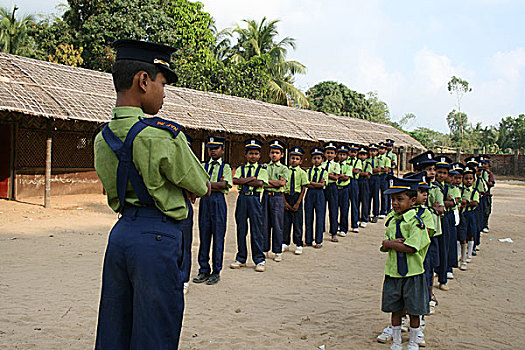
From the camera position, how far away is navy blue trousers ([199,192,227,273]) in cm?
559

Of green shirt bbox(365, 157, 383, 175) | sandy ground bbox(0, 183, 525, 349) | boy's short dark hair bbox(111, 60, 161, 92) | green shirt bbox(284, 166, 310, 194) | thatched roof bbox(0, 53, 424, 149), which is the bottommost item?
sandy ground bbox(0, 183, 525, 349)

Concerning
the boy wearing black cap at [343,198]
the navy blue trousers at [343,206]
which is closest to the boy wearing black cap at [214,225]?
the boy wearing black cap at [343,198]

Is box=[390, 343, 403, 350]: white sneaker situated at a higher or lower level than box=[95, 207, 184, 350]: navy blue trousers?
lower

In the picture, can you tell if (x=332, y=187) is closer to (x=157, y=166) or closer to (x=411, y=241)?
(x=411, y=241)

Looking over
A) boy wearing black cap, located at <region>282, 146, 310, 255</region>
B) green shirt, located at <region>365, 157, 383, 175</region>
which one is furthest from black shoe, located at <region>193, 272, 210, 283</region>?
Answer: green shirt, located at <region>365, 157, 383, 175</region>

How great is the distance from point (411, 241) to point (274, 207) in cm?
328

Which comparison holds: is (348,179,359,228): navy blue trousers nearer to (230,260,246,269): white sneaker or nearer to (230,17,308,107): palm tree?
(230,260,246,269): white sneaker

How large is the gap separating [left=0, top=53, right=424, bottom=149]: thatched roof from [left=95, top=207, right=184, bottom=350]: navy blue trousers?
352 inches

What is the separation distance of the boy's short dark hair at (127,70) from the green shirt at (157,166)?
0.13m

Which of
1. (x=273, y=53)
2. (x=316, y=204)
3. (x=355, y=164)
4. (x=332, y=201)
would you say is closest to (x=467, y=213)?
(x=316, y=204)

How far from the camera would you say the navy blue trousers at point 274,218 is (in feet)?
22.4

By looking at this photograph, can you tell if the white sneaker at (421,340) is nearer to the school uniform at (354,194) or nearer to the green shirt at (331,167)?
the green shirt at (331,167)

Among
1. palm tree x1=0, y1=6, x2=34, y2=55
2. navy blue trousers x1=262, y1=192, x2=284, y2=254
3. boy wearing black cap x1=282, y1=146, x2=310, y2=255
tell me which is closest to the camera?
navy blue trousers x1=262, y1=192, x2=284, y2=254

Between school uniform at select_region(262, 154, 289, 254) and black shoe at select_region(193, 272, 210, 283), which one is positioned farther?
school uniform at select_region(262, 154, 289, 254)
